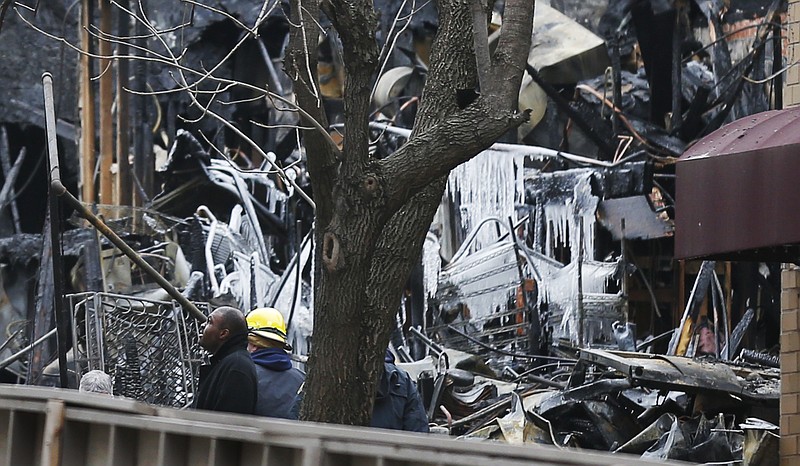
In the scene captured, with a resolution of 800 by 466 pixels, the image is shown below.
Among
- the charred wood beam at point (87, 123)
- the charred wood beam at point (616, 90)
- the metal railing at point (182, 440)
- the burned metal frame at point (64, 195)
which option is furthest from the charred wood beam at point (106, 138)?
the metal railing at point (182, 440)

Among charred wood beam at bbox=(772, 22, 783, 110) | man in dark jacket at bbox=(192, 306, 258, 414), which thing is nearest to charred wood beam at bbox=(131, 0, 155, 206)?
charred wood beam at bbox=(772, 22, 783, 110)

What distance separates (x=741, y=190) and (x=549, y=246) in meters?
8.37

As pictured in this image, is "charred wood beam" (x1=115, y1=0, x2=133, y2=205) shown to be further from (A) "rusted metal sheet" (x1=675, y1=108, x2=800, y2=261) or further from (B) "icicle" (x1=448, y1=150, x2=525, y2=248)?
(A) "rusted metal sheet" (x1=675, y1=108, x2=800, y2=261)

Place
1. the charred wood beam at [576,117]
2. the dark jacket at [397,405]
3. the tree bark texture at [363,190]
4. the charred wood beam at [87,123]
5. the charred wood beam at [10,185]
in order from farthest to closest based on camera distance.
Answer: the charred wood beam at [10,185] → the charred wood beam at [87,123] → the charred wood beam at [576,117] → the dark jacket at [397,405] → the tree bark texture at [363,190]

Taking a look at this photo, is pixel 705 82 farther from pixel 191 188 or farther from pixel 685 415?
pixel 191 188

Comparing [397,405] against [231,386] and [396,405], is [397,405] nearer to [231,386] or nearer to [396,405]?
[396,405]

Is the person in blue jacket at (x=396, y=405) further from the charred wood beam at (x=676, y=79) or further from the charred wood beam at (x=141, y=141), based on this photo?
the charred wood beam at (x=141, y=141)

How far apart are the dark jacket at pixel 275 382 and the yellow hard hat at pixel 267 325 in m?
0.09

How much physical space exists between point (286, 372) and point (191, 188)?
11614 millimetres

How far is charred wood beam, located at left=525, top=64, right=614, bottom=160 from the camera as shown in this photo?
589 inches

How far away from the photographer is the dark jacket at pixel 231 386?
242 inches

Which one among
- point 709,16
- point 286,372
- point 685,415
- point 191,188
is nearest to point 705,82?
point 709,16

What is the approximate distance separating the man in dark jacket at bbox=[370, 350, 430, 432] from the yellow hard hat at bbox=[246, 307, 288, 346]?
2.33 ft

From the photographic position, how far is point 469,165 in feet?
50.0
